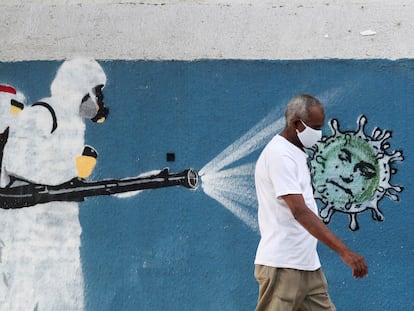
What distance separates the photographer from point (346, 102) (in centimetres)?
550

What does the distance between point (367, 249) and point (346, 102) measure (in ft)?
3.01

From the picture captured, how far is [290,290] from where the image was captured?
14.0 feet

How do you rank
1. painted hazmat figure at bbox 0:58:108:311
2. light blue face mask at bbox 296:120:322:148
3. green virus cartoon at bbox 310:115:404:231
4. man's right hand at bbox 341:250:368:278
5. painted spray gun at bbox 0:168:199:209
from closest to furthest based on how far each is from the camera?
man's right hand at bbox 341:250:368:278, light blue face mask at bbox 296:120:322:148, green virus cartoon at bbox 310:115:404:231, painted spray gun at bbox 0:168:199:209, painted hazmat figure at bbox 0:58:108:311

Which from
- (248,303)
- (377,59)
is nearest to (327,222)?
(248,303)

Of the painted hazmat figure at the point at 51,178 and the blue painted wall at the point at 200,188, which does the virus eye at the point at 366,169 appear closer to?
the blue painted wall at the point at 200,188

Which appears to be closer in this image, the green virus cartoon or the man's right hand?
the man's right hand

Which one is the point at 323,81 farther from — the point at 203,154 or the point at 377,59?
the point at 203,154

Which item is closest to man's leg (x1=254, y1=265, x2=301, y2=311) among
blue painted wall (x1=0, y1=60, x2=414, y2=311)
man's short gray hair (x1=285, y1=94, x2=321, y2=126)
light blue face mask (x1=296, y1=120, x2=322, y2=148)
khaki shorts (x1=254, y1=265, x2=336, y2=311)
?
khaki shorts (x1=254, y1=265, x2=336, y2=311)

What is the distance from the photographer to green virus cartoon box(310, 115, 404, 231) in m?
5.46

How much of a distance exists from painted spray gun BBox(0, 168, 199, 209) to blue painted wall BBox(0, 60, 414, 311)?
0.05m

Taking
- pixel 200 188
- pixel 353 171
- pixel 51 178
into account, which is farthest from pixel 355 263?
pixel 51 178

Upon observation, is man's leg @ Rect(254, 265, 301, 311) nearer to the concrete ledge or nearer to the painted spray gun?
the painted spray gun

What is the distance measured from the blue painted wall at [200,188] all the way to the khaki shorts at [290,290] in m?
1.16

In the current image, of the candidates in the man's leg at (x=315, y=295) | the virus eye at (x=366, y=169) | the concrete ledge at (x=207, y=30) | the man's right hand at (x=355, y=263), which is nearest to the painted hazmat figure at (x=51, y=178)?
the concrete ledge at (x=207, y=30)
